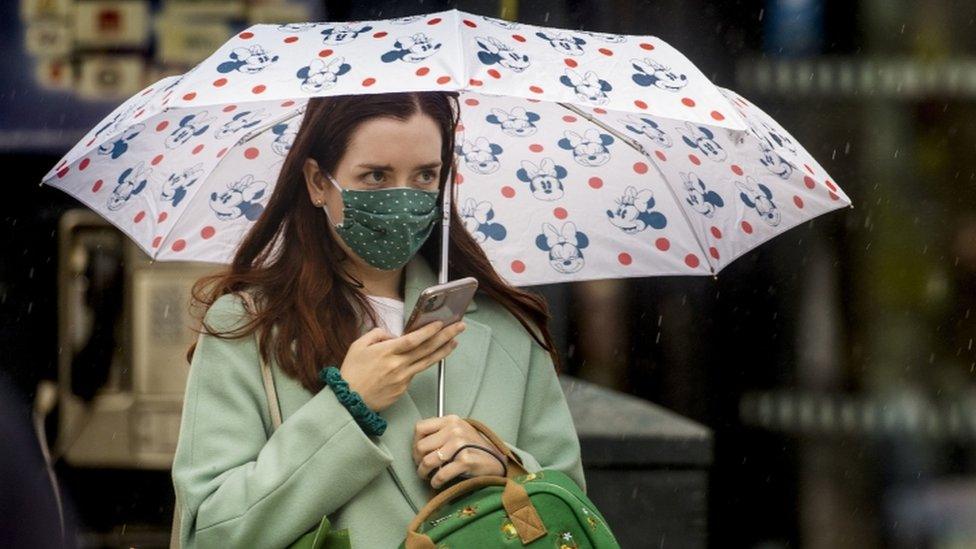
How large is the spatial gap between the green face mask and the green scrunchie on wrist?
0.77ft

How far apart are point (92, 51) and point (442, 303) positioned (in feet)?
11.1

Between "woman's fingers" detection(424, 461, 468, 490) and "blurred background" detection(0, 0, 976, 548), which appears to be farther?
"blurred background" detection(0, 0, 976, 548)

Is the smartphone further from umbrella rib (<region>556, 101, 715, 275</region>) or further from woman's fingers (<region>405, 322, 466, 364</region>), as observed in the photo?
umbrella rib (<region>556, 101, 715, 275</region>)

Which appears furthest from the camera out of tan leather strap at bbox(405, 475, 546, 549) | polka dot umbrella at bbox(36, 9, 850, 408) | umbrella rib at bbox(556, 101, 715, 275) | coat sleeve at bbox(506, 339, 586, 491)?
umbrella rib at bbox(556, 101, 715, 275)

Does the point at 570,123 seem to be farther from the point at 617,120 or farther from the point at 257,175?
the point at 257,175

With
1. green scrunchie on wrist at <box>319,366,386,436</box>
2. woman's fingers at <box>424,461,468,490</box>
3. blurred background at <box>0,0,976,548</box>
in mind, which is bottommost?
blurred background at <box>0,0,976,548</box>

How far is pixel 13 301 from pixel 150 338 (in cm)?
48

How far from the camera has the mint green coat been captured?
8.87ft

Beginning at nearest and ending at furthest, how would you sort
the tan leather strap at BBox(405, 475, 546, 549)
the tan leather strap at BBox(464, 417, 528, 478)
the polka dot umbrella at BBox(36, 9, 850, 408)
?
the tan leather strap at BBox(405, 475, 546, 549) < the tan leather strap at BBox(464, 417, 528, 478) < the polka dot umbrella at BBox(36, 9, 850, 408)

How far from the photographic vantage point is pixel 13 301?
5.88m

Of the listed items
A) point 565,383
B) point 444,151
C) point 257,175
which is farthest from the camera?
point 565,383

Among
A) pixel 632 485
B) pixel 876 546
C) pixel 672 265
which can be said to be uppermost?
pixel 672 265

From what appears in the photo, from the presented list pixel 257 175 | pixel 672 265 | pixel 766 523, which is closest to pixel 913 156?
pixel 766 523

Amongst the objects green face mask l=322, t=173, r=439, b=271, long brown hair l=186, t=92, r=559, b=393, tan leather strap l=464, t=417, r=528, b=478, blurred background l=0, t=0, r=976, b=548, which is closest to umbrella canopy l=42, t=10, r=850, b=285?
long brown hair l=186, t=92, r=559, b=393
